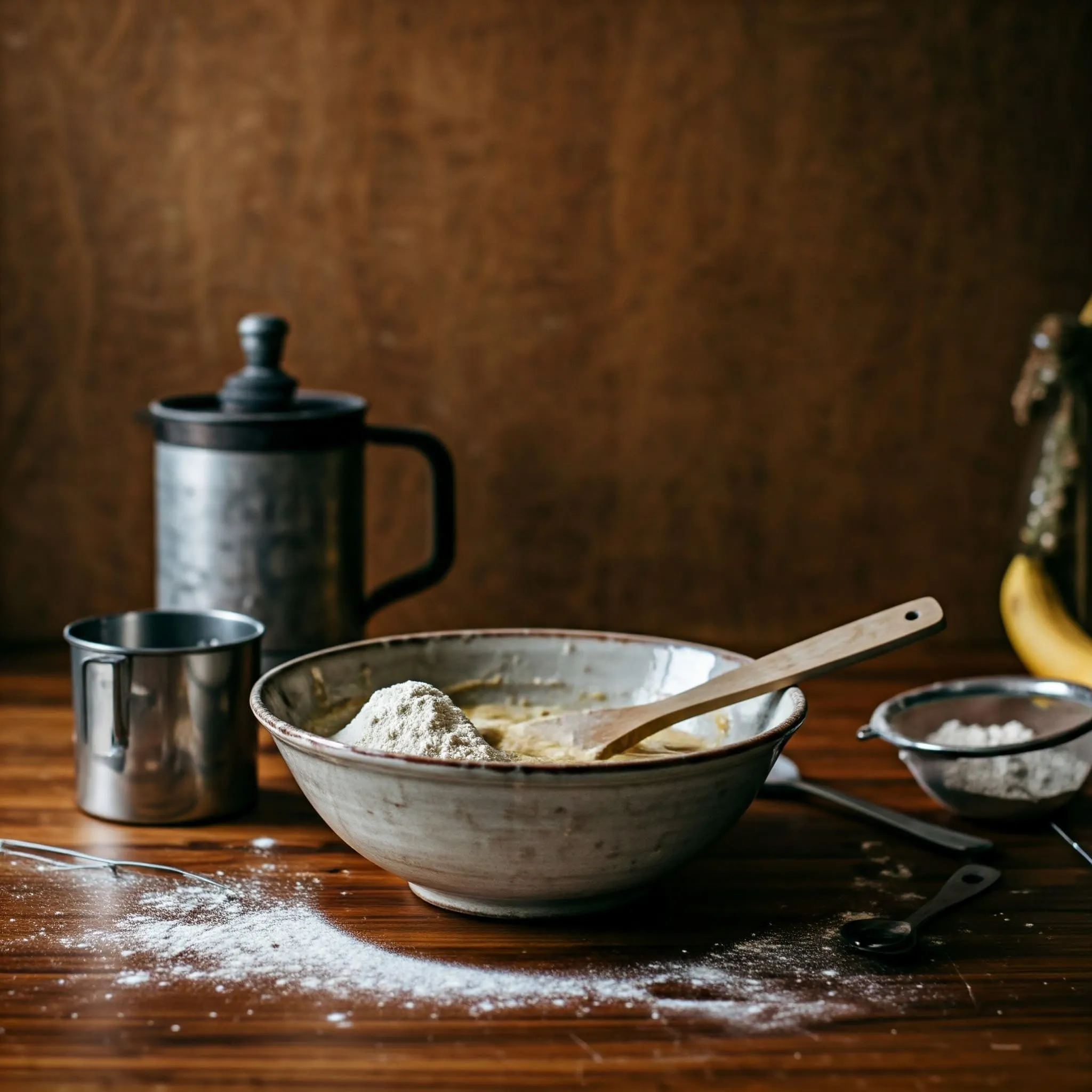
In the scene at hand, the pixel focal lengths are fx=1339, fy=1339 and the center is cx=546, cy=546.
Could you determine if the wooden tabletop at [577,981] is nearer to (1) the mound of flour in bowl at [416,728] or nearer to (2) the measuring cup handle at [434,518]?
(1) the mound of flour in bowl at [416,728]

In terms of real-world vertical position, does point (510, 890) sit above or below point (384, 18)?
below

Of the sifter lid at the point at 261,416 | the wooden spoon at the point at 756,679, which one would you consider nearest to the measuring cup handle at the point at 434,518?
the sifter lid at the point at 261,416

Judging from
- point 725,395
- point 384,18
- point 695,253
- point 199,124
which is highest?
point 384,18

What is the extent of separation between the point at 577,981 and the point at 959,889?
0.25 meters

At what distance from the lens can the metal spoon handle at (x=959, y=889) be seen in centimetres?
73

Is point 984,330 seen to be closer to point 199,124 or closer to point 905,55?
point 905,55

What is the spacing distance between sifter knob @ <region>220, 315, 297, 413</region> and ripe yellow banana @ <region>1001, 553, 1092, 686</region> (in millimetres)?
675

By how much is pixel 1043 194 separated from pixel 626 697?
795 millimetres

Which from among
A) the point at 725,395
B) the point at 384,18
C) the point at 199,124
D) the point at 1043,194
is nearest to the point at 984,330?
the point at 1043,194

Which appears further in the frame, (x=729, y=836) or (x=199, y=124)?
(x=199, y=124)

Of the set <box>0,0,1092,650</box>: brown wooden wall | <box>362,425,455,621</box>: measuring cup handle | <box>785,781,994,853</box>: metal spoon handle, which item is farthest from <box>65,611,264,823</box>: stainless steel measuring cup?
<box>0,0,1092,650</box>: brown wooden wall

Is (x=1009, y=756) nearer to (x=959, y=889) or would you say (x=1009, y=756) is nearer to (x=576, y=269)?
(x=959, y=889)

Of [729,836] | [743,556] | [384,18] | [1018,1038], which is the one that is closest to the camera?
[1018,1038]

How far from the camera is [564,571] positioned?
1.46 meters
